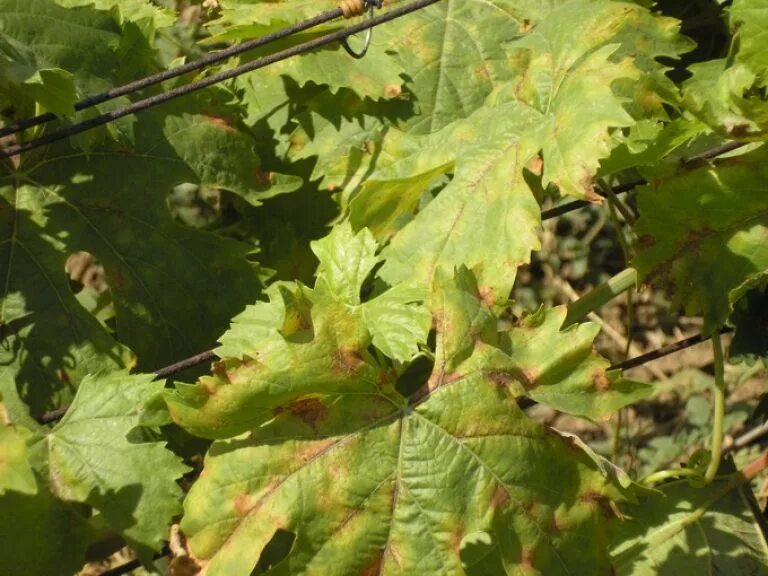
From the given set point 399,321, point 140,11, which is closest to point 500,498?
point 399,321

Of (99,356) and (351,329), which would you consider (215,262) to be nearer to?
(99,356)

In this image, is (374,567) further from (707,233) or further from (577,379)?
(707,233)

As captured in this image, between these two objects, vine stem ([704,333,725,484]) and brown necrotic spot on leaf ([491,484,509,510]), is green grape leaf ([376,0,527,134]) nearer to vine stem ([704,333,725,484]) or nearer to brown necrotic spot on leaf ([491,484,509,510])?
vine stem ([704,333,725,484])

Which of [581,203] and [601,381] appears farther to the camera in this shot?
[581,203]

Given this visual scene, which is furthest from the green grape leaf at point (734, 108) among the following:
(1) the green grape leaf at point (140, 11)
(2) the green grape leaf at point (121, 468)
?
(1) the green grape leaf at point (140, 11)

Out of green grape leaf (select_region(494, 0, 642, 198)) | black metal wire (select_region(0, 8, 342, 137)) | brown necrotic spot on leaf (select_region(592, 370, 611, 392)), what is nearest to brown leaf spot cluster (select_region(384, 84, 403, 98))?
green grape leaf (select_region(494, 0, 642, 198))

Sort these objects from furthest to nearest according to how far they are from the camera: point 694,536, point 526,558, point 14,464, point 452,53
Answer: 1. point 452,53
2. point 694,536
3. point 526,558
4. point 14,464

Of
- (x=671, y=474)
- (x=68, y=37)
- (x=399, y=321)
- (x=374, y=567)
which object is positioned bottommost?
(x=671, y=474)

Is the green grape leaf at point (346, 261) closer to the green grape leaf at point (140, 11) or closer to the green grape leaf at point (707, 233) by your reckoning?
the green grape leaf at point (707, 233)
